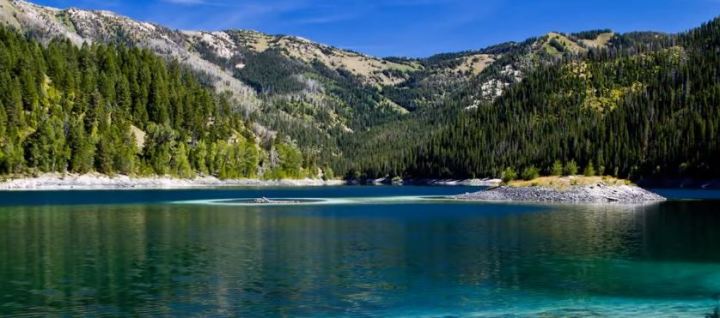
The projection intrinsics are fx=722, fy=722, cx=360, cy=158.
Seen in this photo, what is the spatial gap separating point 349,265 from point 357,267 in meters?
0.95

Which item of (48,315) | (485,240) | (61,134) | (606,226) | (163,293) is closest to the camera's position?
(48,315)

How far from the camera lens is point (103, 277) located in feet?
140

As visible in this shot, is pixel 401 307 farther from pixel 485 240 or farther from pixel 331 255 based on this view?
pixel 485 240

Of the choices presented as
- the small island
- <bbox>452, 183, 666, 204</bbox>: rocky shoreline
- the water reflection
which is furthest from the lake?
the small island

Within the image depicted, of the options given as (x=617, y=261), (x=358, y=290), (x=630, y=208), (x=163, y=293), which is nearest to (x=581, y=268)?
(x=617, y=261)

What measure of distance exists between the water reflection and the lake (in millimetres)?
125

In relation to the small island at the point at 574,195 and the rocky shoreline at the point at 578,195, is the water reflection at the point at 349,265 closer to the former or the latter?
the rocky shoreline at the point at 578,195

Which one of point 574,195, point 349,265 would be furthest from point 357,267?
point 574,195

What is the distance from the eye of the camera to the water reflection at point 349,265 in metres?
35.6

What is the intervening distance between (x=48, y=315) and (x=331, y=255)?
24.0 meters

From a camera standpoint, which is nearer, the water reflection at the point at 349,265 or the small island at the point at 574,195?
the water reflection at the point at 349,265

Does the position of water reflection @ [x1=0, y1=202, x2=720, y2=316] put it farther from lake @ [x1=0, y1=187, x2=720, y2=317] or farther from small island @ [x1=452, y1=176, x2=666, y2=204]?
small island @ [x1=452, y1=176, x2=666, y2=204]

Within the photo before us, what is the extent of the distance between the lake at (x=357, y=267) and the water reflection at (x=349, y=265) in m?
0.13

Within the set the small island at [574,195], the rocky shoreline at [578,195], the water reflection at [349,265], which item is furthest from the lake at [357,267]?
the small island at [574,195]
